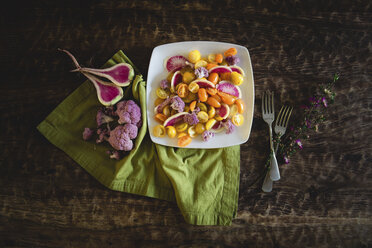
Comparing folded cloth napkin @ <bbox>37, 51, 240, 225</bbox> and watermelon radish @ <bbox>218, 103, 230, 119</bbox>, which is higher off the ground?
watermelon radish @ <bbox>218, 103, 230, 119</bbox>

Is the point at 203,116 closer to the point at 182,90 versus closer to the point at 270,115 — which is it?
the point at 182,90

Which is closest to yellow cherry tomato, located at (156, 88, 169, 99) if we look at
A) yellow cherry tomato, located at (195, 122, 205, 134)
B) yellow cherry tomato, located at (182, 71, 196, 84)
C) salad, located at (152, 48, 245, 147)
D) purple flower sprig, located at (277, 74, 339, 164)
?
salad, located at (152, 48, 245, 147)

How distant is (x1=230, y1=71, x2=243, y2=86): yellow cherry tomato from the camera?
121 cm

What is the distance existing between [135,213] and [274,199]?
0.72 metres

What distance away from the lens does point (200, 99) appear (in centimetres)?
120

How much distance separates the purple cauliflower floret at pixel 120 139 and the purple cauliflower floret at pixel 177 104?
0.26m

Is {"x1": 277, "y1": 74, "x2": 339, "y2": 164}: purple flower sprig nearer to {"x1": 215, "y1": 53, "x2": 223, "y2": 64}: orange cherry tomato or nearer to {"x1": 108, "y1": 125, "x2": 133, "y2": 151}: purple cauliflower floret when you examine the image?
{"x1": 215, "y1": 53, "x2": 223, "y2": 64}: orange cherry tomato

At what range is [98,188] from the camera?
130 cm

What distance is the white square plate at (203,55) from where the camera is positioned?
1.23 m

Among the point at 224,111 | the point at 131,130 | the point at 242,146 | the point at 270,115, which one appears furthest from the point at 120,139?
the point at 270,115

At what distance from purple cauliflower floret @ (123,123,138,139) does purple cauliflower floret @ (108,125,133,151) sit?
0.04 feet

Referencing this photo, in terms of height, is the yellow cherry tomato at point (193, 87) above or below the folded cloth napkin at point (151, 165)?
above

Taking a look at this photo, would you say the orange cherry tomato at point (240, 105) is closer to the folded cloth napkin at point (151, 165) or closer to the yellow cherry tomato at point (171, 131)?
the folded cloth napkin at point (151, 165)

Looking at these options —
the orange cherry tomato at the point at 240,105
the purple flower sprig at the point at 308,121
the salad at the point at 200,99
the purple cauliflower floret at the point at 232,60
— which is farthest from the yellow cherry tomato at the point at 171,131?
Result: the purple flower sprig at the point at 308,121
